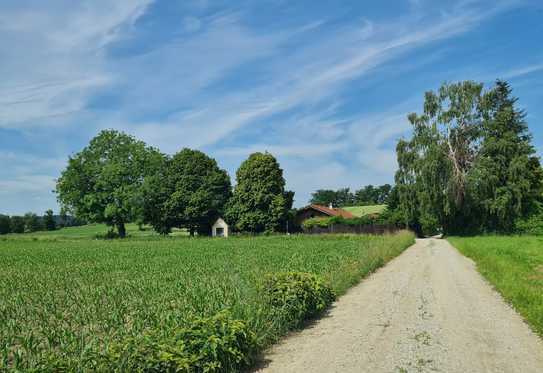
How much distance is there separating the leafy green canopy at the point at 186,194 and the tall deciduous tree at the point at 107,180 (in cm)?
220

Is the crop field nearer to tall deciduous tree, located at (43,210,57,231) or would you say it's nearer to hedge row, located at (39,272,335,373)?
hedge row, located at (39,272,335,373)

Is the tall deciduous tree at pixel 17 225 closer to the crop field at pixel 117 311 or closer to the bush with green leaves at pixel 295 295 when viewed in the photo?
the crop field at pixel 117 311

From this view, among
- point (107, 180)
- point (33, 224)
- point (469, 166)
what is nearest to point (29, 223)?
point (33, 224)

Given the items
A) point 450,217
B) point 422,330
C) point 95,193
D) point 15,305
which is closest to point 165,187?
point 95,193

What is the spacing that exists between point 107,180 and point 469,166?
142ft

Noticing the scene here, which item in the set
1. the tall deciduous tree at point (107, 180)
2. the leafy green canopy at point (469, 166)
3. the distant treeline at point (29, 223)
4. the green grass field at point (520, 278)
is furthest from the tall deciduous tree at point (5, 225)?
the green grass field at point (520, 278)

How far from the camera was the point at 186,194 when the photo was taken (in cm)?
5697

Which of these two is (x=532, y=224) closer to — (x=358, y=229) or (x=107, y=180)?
(x=358, y=229)

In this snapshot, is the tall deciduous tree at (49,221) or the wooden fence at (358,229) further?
the tall deciduous tree at (49,221)

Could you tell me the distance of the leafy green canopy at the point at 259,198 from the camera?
5372 cm

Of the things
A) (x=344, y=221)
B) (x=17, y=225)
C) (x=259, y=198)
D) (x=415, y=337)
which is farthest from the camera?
(x=17, y=225)

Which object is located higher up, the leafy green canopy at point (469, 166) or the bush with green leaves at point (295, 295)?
the leafy green canopy at point (469, 166)

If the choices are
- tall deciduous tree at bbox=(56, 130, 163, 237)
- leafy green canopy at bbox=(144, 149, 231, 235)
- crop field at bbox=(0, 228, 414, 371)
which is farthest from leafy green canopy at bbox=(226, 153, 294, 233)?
crop field at bbox=(0, 228, 414, 371)

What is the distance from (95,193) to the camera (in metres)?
55.8
